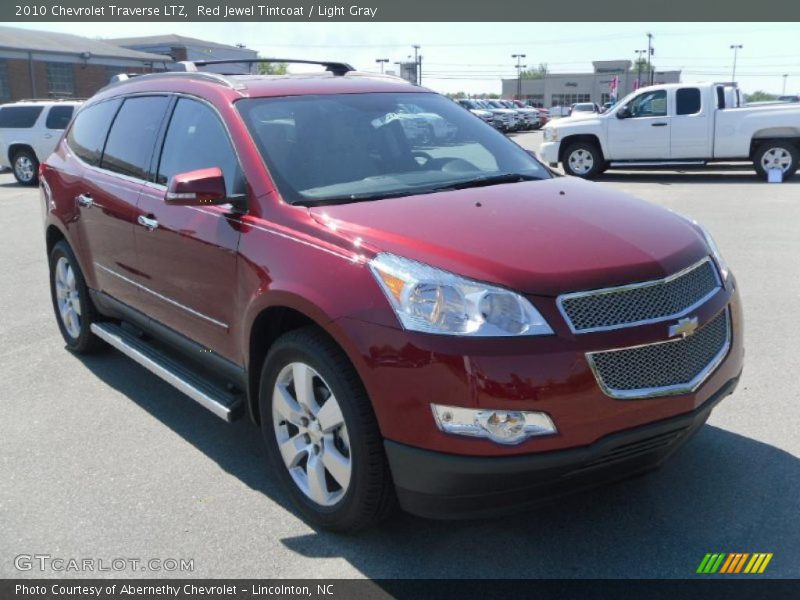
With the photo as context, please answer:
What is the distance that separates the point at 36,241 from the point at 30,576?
8.86 metres

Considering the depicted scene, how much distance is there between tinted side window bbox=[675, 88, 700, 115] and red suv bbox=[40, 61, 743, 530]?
13.2 meters

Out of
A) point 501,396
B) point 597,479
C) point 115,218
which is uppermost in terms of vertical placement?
point 115,218

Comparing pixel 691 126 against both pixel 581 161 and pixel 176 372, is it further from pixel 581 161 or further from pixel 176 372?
pixel 176 372

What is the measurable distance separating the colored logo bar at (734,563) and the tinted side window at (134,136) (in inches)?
140

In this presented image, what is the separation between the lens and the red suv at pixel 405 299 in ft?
8.98

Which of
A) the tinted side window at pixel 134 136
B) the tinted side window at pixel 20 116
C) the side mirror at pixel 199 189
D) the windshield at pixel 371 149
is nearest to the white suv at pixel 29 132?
the tinted side window at pixel 20 116

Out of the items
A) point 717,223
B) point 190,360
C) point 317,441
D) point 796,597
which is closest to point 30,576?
point 317,441

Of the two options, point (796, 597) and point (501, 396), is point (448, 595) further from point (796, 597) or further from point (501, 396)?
point (796, 597)

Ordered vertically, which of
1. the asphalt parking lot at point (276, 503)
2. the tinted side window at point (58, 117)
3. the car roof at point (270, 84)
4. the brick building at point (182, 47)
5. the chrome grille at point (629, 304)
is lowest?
the asphalt parking lot at point (276, 503)

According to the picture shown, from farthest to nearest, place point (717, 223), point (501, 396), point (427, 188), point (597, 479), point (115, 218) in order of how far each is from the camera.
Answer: point (717, 223) < point (115, 218) < point (427, 188) < point (597, 479) < point (501, 396)

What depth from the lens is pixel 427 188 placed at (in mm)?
3799

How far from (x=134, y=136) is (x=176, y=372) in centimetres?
156

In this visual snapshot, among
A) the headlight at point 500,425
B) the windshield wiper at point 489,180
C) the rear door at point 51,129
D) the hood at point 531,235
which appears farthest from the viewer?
the rear door at point 51,129

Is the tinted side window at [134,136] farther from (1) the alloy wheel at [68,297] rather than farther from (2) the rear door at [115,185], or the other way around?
(1) the alloy wheel at [68,297]
